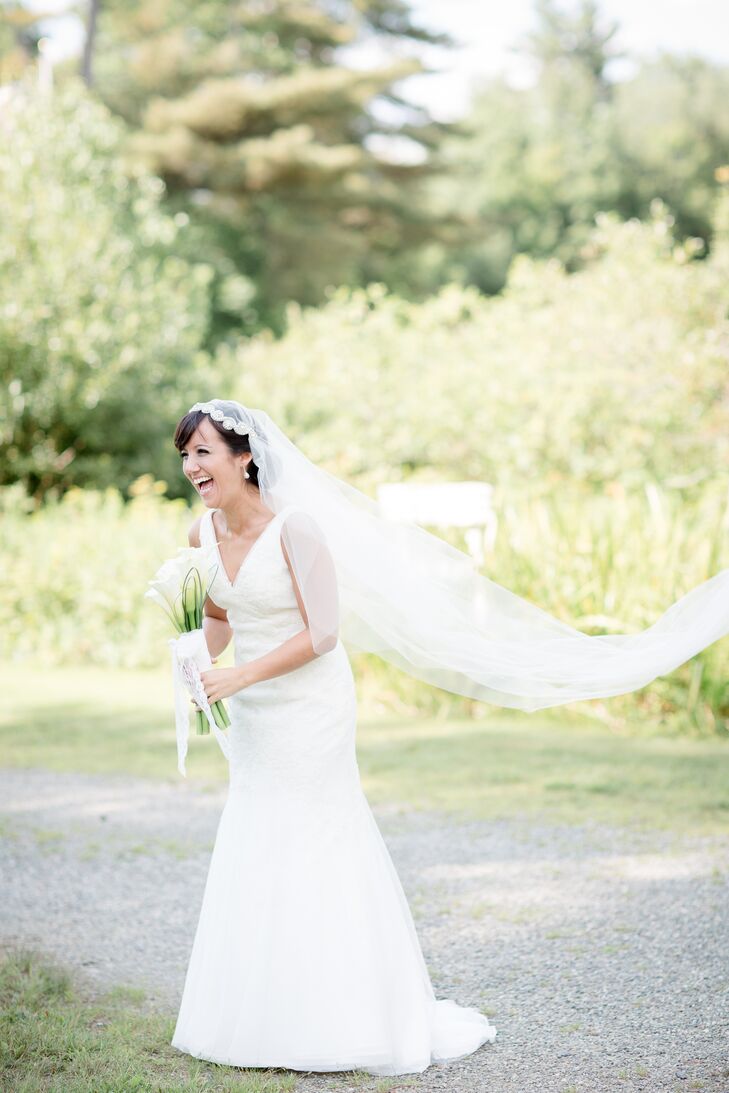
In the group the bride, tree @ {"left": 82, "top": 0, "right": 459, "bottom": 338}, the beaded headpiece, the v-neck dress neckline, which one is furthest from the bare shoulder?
tree @ {"left": 82, "top": 0, "right": 459, "bottom": 338}

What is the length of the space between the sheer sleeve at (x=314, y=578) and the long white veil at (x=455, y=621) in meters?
0.27

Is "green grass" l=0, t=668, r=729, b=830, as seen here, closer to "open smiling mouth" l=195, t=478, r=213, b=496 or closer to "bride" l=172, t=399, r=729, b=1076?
"bride" l=172, t=399, r=729, b=1076

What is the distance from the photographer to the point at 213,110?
27.9 meters

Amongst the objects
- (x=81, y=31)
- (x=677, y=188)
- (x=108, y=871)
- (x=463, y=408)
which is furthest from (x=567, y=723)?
(x=677, y=188)

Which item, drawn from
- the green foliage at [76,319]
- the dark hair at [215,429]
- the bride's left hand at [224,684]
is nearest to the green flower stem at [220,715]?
the bride's left hand at [224,684]

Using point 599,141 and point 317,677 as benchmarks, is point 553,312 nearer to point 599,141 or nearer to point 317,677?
point 317,677

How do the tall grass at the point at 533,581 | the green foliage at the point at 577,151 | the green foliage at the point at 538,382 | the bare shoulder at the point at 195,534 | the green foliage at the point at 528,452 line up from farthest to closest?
the green foliage at the point at 577,151 → the green foliage at the point at 538,382 → the green foliage at the point at 528,452 → the tall grass at the point at 533,581 → the bare shoulder at the point at 195,534

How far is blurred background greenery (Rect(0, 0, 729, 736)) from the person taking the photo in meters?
9.62

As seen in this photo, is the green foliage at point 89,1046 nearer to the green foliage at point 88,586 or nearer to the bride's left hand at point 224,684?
the bride's left hand at point 224,684

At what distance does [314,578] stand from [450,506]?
6228mm

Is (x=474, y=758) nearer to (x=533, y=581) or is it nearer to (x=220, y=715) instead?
(x=533, y=581)

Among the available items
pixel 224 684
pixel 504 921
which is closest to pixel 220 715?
pixel 224 684

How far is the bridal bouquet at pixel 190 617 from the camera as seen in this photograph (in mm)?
3682

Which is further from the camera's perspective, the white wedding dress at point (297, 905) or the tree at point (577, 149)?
the tree at point (577, 149)
